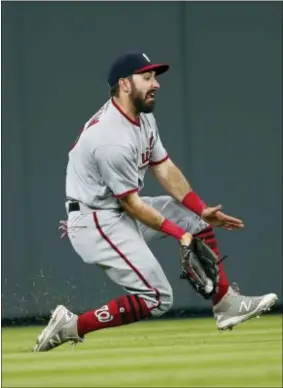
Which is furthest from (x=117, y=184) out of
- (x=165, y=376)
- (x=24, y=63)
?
(x=24, y=63)

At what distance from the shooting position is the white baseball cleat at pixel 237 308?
8.06m

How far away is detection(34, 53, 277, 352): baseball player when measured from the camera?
7617 millimetres

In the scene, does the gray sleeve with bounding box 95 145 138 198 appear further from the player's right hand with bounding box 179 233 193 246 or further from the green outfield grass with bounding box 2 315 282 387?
the green outfield grass with bounding box 2 315 282 387

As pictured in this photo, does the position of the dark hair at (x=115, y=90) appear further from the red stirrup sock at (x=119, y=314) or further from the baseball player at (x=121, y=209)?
the red stirrup sock at (x=119, y=314)

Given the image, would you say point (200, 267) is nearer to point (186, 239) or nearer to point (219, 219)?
point (219, 219)

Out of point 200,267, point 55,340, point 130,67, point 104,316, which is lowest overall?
point 55,340

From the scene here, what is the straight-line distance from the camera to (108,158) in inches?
Result: 299

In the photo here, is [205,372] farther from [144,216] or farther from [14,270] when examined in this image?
[14,270]

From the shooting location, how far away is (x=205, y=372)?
301 inches

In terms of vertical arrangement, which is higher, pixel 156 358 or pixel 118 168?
pixel 118 168

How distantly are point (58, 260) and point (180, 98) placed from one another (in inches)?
50.2

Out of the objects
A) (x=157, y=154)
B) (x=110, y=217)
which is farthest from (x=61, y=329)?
(x=157, y=154)

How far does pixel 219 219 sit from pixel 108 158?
638 mm

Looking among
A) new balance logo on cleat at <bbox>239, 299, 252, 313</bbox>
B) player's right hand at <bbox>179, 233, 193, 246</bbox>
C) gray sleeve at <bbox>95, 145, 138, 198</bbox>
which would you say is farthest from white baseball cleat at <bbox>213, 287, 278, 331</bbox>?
gray sleeve at <bbox>95, 145, 138, 198</bbox>
